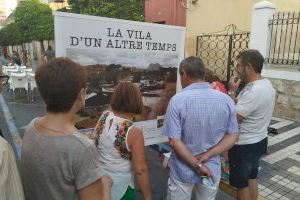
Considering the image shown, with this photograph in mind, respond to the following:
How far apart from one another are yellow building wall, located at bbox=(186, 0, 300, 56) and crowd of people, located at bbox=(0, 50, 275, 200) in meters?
6.52

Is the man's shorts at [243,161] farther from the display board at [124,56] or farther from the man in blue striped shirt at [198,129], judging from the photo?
the display board at [124,56]

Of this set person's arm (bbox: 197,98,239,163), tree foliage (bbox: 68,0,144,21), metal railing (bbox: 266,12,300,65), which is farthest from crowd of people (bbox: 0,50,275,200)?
tree foliage (bbox: 68,0,144,21)

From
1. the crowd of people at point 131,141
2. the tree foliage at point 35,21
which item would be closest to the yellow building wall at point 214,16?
the crowd of people at point 131,141

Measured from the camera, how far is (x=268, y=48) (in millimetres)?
7750

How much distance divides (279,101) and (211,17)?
4082 mm

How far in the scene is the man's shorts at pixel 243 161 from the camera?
2.97 m

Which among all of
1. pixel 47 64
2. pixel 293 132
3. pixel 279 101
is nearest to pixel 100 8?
pixel 279 101

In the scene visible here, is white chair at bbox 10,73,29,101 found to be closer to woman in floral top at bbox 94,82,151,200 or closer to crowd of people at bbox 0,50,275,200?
crowd of people at bbox 0,50,275,200

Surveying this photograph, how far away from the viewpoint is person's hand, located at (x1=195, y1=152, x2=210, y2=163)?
93.4 inches

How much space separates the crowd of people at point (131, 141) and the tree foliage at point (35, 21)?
16814 millimetres

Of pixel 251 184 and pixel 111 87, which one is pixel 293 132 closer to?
pixel 251 184

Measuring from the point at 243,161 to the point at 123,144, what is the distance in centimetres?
143

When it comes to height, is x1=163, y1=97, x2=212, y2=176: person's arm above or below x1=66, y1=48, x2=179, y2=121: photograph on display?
below

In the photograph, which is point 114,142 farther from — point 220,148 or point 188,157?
point 220,148
